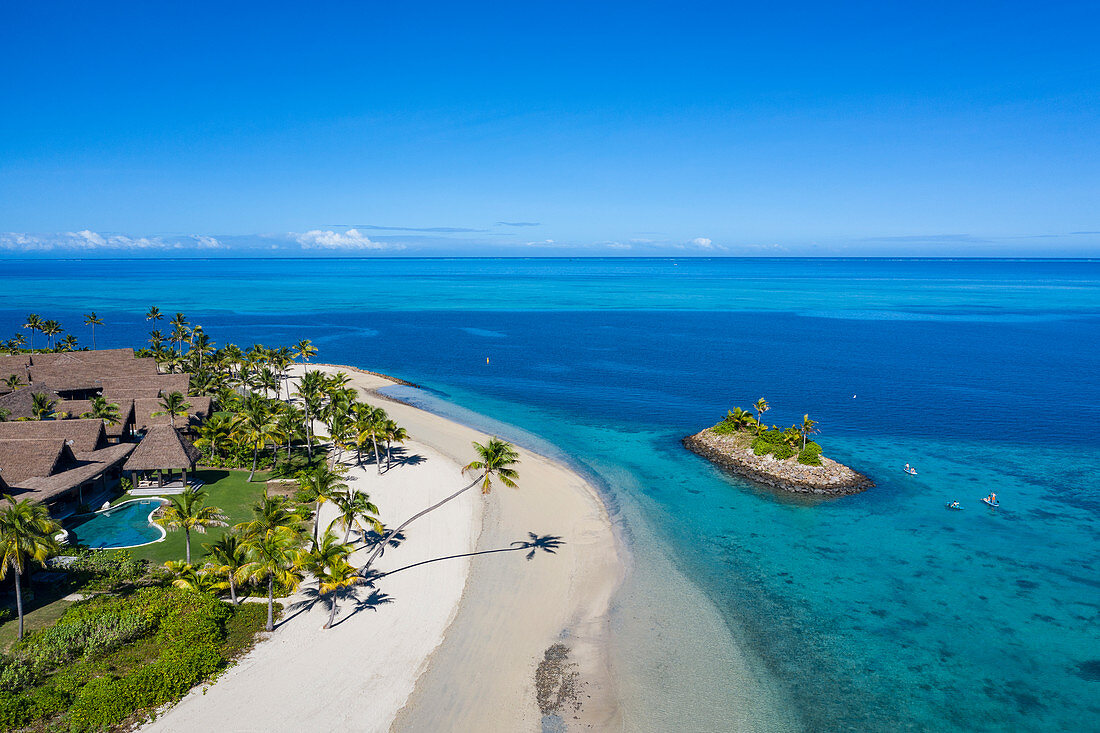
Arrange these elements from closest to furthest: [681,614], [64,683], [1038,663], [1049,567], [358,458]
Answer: [64,683] < [1038,663] < [681,614] < [1049,567] < [358,458]

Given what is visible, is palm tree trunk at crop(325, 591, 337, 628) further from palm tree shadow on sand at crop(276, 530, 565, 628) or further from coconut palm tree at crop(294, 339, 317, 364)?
coconut palm tree at crop(294, 339, 317, 364)

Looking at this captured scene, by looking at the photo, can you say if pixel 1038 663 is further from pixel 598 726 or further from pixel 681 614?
pixel 598 726

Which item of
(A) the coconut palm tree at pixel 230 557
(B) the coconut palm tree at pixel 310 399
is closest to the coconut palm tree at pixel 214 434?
(B) the coconut palm tree at pixel 310 399

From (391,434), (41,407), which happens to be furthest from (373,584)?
(41,407)

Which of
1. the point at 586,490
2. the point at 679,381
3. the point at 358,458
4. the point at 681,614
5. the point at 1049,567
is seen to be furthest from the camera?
the point at 679,381

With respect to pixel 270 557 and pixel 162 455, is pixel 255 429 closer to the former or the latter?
pixel 162 455

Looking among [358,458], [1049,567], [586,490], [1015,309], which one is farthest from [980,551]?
[1015,309]
